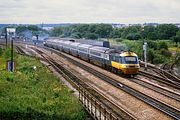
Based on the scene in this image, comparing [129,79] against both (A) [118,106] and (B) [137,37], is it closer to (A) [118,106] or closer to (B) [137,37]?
(A) [118,106]

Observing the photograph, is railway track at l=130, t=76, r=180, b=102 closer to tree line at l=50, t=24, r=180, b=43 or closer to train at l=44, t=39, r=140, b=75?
train at l=44, t=39, r=140, b=75

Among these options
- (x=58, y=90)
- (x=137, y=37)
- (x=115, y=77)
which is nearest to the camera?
(x=58, y=90)

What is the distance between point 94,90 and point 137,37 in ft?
290

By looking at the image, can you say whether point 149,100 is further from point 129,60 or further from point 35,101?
point 129,60

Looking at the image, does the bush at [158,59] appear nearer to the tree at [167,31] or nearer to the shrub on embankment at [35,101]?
the shrub on embankment at [35,101]

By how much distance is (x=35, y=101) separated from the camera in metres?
25.8

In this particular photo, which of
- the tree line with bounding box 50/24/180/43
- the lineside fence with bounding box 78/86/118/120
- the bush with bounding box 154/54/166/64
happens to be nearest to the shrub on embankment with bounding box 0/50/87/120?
the lineside fence with bounding box 78/86/118/120

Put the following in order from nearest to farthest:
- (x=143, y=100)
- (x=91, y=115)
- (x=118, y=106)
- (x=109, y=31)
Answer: (x=91, y=115) < (x=118, y=106) < (x=143, y=100) < (x=109, y=31)

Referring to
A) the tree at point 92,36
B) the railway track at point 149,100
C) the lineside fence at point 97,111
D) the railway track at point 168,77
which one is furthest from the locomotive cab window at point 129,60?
the tree at point 92,36

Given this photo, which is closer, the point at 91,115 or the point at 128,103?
the point at 91,115

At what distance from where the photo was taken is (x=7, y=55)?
6381 cm

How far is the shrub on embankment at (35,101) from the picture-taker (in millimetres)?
22234

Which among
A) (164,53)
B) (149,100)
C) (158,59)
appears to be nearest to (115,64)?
(149,100)

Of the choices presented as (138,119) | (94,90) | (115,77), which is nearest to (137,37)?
(115,77)
